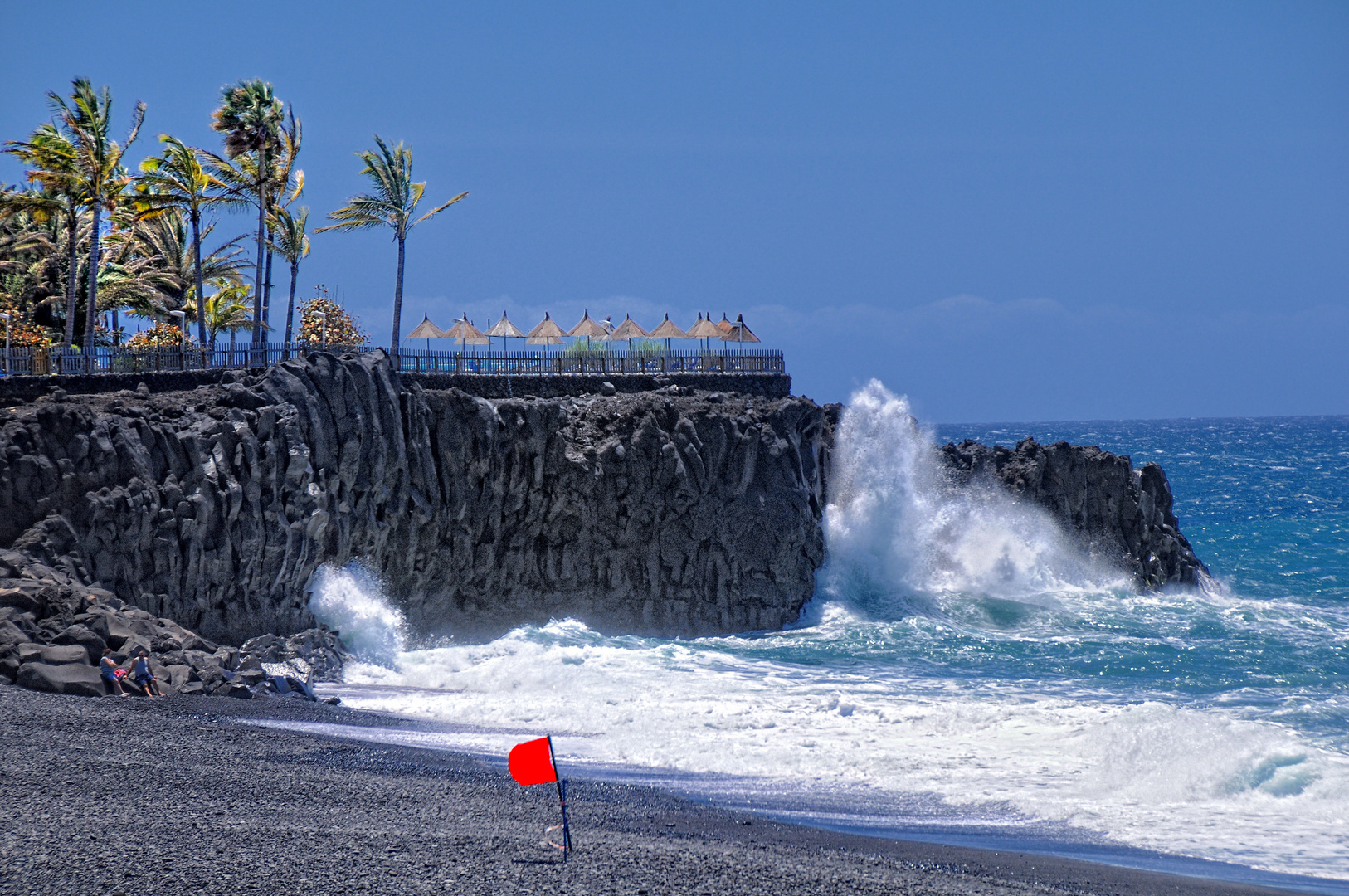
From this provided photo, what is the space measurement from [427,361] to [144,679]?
17.1m

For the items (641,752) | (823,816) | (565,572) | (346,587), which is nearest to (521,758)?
(823,816)

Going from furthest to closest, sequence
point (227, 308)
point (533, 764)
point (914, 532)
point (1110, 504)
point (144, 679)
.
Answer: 1. point (227, 308)
2. point (1110, 504)
3. point (914, 532)
4. point (144, 679)
5. point (533, 764)

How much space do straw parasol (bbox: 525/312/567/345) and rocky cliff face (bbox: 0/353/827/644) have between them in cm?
789

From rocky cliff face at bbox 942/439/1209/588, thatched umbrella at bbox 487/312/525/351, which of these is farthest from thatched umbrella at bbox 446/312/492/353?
rocky cliff face at bbox 942/439/1209/588

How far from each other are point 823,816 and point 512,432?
20063mm

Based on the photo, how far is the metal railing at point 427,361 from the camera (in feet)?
104

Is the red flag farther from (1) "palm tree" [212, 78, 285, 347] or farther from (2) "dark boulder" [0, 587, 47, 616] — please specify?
(1) "palm tree" [212, 78, 285, 347]

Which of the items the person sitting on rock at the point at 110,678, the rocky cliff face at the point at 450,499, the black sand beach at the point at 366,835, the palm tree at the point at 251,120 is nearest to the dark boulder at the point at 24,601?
the person sitting on rock at the point at 110,678

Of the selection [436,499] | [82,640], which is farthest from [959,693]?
[82,640]

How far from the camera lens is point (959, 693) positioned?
26734 millimetres

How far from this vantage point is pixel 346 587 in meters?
31.1

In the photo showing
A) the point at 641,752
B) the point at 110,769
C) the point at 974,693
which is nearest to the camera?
the point at 110,769

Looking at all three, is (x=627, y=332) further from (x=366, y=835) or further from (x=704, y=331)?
(x=366, y=835)

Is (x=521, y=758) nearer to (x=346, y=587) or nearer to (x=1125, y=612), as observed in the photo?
(x=346, y=587)
